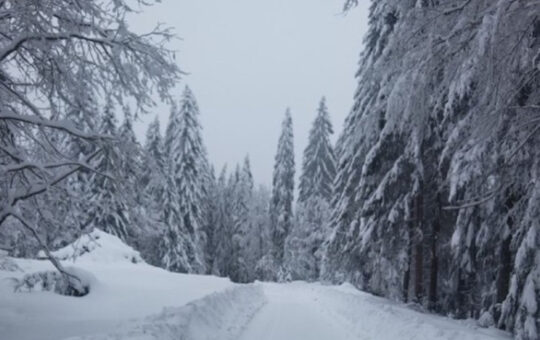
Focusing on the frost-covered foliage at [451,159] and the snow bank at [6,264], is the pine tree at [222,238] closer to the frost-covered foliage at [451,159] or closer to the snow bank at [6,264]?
the frost-covered foliage at [451,159]

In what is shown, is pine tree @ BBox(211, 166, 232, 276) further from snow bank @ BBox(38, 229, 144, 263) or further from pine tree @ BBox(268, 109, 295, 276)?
snow bank @ BBox(38, 229, 144, 263)

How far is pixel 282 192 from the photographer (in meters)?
53.3

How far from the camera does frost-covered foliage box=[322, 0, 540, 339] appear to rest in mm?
6141

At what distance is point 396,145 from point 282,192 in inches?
1442

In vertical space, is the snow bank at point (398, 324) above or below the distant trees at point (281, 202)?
below

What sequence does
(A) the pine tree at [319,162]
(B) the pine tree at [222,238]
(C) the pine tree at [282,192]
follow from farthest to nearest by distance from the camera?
1. (B) the pine tree at [222,238]
2. (C) the pine tree at [282,192]
3. (A) the pine tree at [319,162]

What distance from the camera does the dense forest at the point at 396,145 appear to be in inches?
251

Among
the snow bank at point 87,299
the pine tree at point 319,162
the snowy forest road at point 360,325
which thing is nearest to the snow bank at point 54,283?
the snow bank at point 87,299

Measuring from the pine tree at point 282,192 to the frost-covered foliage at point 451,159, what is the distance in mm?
24669

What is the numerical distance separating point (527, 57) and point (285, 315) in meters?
11.5

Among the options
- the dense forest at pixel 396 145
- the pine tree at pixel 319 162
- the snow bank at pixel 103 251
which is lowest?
the snow bank at pixel 103 251

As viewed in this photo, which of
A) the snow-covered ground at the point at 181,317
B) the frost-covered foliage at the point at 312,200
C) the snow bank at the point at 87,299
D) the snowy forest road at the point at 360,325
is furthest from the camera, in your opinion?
the frost-covered foliage at the point at 312,200

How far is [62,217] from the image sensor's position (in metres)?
10.0

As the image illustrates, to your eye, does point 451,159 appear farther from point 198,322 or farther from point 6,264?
point 6,264
